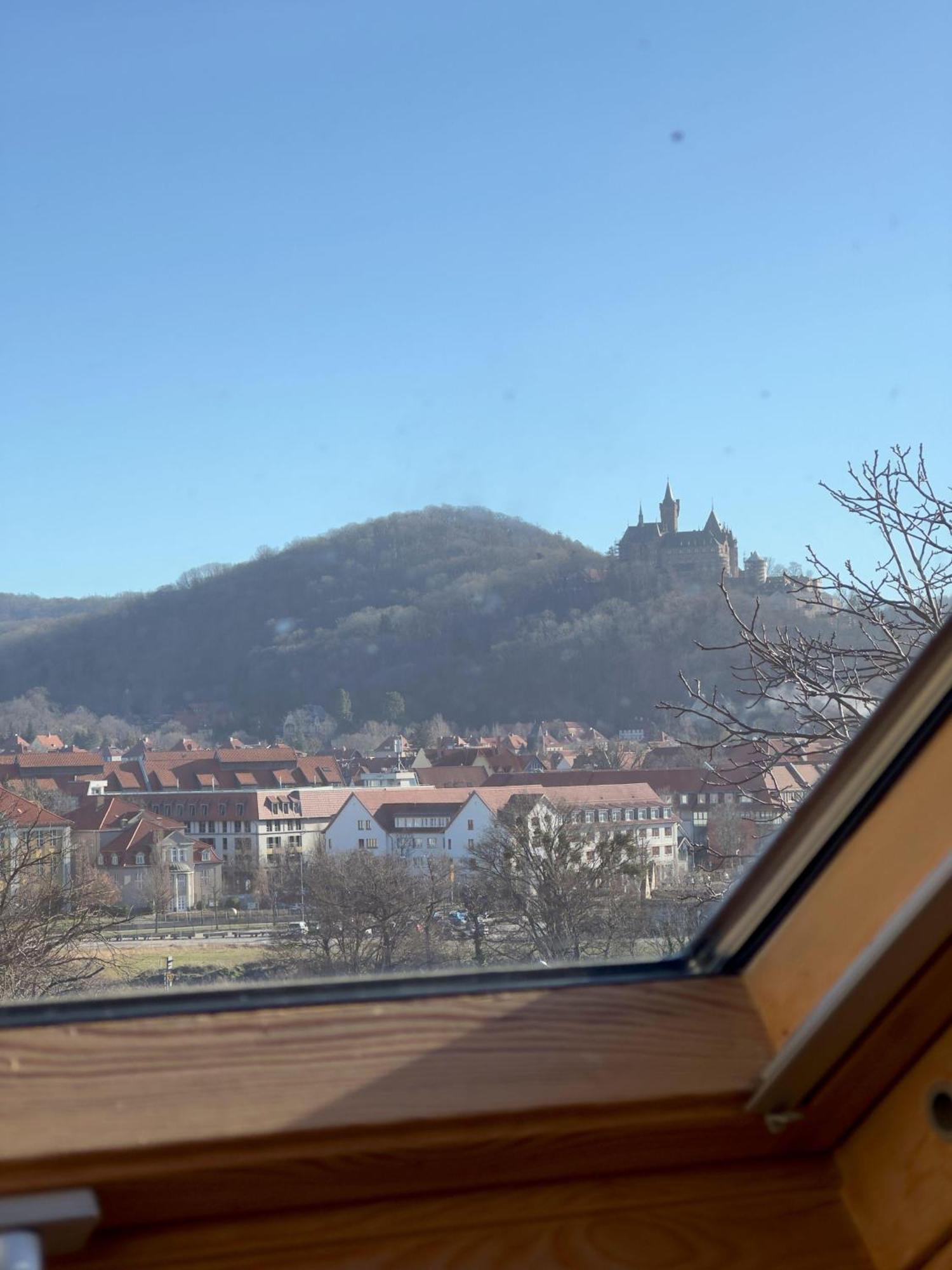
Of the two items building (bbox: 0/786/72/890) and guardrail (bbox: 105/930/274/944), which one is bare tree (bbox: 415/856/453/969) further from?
building (bbox: 0/786/72/890)

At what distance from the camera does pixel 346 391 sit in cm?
102

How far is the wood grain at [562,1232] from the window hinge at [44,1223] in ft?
0.11

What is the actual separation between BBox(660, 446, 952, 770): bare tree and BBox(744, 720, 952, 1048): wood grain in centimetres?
44

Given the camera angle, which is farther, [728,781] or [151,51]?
[728,781]

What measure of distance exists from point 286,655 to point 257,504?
0.17m

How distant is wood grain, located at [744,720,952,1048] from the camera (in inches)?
26.5

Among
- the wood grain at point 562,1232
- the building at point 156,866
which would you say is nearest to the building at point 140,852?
the building at point 156,866

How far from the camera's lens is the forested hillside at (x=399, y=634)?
3.34 feet

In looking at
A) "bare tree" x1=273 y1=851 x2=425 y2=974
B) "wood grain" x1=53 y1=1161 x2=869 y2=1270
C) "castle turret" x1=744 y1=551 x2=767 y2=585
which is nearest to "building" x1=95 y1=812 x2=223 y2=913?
"bare tree" x1=273 y1=851 x2=425 y2=974

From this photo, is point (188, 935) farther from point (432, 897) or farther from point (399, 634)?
point (399, 634)

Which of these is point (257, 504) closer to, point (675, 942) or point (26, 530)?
point (26, 530)

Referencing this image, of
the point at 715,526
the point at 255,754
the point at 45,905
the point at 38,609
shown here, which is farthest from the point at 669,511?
the point at 45,905

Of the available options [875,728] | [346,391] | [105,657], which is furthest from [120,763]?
[875,728]

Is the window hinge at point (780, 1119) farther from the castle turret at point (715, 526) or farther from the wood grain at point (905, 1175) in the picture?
the castle turret at point (715, 526)
